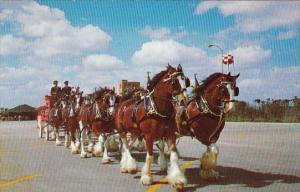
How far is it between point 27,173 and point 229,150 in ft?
28.8

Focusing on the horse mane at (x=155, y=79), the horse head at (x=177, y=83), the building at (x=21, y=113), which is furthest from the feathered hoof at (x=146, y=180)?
the building at (x=21, y=113)

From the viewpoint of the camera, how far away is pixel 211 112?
10883 mm

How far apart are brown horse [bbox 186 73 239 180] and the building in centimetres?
8734

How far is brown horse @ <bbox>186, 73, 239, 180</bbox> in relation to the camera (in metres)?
10.6

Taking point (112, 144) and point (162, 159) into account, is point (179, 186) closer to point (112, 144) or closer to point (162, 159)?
point (162, 159)

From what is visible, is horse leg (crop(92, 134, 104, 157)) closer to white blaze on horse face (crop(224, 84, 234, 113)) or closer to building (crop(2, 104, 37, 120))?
white blaze on horse face (crop(224, 84, 234, 113))

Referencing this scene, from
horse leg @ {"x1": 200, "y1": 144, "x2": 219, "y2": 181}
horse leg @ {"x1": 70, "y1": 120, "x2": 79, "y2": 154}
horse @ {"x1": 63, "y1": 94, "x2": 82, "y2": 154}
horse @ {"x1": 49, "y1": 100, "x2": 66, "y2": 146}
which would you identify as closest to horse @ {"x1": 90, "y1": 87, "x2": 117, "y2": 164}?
horse leg @ {"x1": 70, "y1": 120, "x2": 79, "y2": 154}

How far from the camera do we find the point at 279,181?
1063 cm

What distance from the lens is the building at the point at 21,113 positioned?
96412 mm

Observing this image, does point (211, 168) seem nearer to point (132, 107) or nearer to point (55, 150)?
point (132, 107)

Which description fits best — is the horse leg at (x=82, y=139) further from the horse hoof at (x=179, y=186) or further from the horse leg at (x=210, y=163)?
the horse hoof at (x=179, y=186)

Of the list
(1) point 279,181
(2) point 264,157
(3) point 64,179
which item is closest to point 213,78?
(1) point 279,181

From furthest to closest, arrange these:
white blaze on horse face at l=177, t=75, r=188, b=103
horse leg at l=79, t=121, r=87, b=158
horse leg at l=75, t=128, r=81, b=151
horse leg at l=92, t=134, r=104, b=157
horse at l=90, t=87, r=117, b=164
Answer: horse leg at l=75, t=128, r=81, b=151
horse leg at l=79, t=121, r=87, b=158
horse leg at l=92, t=134, r=104, b=157
horse at l=90, t=87, r=117, b=164
white blaze on horse face at l=177, t=75, r=188, b=103

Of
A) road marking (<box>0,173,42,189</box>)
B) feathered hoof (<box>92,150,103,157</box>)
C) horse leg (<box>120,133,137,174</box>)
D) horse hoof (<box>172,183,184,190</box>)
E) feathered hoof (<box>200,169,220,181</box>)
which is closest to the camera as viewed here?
horse hoof (<box>172,183,184,190</box>)
